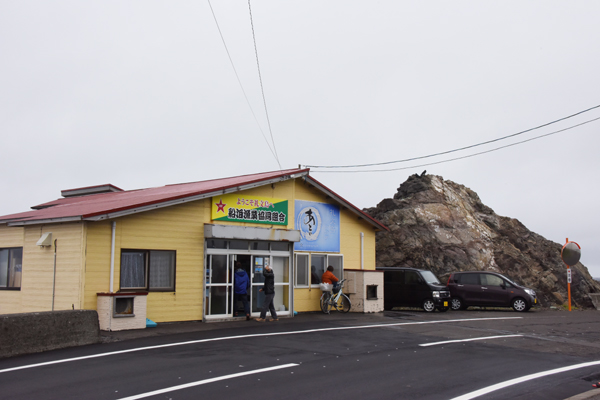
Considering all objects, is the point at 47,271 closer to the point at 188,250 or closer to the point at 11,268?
Answer: the point at 11,268

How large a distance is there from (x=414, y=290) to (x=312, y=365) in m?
13.9

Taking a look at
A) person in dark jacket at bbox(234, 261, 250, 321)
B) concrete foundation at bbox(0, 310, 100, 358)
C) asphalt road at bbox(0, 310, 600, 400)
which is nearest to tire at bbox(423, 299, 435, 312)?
asphalt road at bbox(0, 310, 600, 400)

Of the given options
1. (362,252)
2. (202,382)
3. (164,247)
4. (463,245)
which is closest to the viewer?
(202,382)

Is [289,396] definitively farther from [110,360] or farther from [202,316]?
[202,316]

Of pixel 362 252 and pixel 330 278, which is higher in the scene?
pixel 362 252

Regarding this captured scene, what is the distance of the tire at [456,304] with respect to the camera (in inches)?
928

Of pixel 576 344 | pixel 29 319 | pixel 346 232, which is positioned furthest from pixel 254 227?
pixel 576 344

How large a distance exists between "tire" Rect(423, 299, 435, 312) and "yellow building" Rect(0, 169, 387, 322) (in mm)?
2519

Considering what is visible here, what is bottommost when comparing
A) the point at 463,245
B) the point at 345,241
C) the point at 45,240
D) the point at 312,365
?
the point at 312,365

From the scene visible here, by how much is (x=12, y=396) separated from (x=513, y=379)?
7.31m

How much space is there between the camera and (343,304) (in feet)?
66.4

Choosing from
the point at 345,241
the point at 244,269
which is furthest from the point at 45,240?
the point at 345,241

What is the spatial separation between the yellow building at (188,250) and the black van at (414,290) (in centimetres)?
249

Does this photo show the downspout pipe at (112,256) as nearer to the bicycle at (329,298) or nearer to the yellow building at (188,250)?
the yellow building at (188,250)
